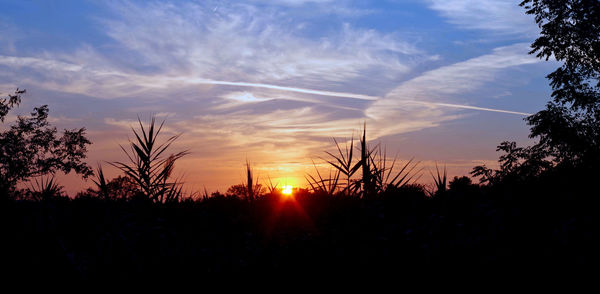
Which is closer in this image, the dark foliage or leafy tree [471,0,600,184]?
the dark foliage

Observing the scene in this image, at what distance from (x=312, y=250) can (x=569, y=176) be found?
17.7 ft

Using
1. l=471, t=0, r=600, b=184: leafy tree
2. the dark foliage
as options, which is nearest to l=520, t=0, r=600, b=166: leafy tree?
l=471, t=0, r=600, b=184: leafy tree

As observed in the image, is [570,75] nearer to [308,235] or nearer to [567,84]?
[567,84]

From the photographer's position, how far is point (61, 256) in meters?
7.43

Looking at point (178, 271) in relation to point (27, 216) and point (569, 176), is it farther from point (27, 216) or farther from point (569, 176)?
point (569, 176)

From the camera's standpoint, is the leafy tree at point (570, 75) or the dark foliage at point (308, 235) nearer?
the dark foliage at point (308, 235)

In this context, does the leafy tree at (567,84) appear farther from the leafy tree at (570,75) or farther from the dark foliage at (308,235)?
the dark foliage at (308,235)

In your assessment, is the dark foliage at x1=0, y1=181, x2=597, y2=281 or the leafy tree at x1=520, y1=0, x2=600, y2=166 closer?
the dark foliage at x1=0, y1=181, x2=597, y2=281

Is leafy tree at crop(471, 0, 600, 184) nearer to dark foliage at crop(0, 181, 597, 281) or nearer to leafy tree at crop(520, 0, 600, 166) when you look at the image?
leafy tree at crop(520, 0, 600, 166)

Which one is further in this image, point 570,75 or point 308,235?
point 570,75

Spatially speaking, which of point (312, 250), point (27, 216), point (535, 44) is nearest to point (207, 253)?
point (312, 250)

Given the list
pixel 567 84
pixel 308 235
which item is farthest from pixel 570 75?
pixel 308 235

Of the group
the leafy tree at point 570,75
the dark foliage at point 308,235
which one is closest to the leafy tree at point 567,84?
the leafy tree at point 570,75

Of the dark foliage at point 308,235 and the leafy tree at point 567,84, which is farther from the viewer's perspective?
the leafy tree at point 567,84
